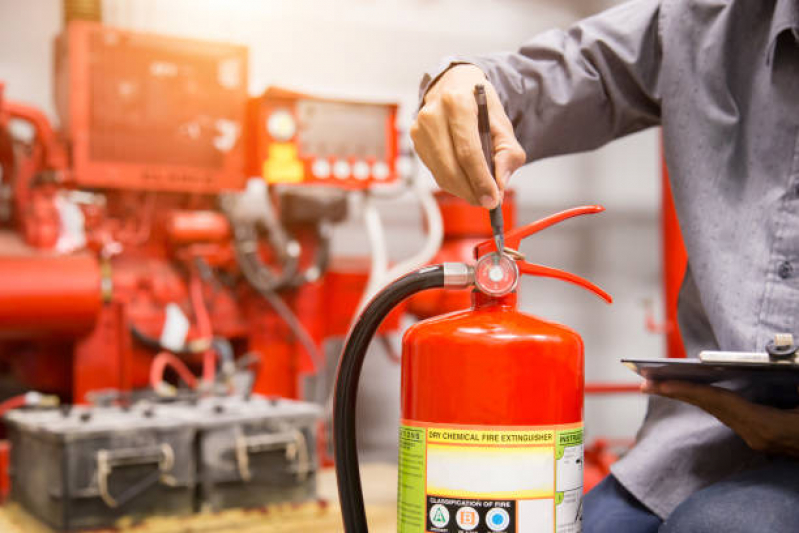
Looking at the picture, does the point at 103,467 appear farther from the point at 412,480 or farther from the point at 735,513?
the point at 735,513

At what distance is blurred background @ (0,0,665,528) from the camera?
253 centimetres

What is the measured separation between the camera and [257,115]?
2.25 metres

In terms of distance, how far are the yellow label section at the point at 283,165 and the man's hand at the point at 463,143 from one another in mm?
1467

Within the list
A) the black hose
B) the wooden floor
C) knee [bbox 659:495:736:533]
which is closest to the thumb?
the black hose

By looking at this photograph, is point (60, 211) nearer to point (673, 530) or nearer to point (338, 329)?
point (338, 329)

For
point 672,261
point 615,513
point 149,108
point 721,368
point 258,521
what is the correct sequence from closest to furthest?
point 721,368
point 615,513
point 258,521
point 149,108
point 672,261

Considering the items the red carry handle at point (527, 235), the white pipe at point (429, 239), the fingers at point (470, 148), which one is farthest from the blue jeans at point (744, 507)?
the white pipe at point (429, 239)

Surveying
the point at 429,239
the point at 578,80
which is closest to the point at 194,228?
the point at 429,239

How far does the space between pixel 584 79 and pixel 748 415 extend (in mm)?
435

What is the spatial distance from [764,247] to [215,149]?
1673 millimetres

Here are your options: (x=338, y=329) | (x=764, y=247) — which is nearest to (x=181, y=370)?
(x=338, y=329)

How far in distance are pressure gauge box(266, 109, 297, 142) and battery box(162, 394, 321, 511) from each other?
77cm

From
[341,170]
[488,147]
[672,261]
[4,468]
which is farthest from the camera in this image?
[672,261]

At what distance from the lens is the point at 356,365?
2.65ft
